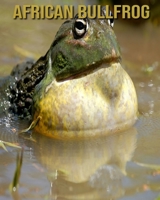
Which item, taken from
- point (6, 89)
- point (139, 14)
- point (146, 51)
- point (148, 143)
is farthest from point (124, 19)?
point (148, 143)

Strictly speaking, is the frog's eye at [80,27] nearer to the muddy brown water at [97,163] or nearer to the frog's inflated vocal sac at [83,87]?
the frog's inflated vocal sac at [83,87]

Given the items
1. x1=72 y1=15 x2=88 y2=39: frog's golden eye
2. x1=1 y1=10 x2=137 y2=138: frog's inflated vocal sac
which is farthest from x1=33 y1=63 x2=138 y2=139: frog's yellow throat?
x1=72 y1=15 x2=88 y2=39: frog's golden eye

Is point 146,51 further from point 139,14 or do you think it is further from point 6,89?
point 6,89

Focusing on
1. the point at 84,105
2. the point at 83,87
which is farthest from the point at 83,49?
the point at 84,105

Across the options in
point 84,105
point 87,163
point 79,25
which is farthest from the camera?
point 79,25

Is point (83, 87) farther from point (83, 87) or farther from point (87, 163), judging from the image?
point (87, 163)

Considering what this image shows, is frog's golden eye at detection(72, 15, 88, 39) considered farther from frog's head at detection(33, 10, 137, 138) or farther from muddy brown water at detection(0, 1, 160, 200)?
muddy brown water at detection(0, 1, 160, 200)

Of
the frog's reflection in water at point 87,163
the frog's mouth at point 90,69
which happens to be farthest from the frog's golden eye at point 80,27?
the frog's reflection in water at point 87,163
